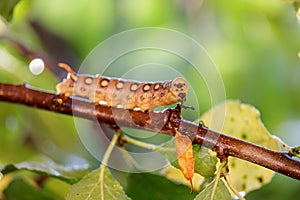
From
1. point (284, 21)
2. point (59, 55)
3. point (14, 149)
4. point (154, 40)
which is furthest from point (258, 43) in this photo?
point (14, 149)

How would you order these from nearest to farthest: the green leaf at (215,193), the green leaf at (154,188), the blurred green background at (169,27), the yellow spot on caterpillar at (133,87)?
the green leaf at (215,193) → the yellow spot on caterpillar at (133,87) → the green leaf at (154,188) → the blurred green background at (169,27)

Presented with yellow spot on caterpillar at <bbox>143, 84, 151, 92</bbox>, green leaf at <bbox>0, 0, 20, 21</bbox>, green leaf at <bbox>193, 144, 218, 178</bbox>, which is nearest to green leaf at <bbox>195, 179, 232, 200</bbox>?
green leaf at <bbox>193, 144, 218, 178</bbox>

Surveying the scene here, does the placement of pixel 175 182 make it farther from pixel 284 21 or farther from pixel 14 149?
pixel 284 21

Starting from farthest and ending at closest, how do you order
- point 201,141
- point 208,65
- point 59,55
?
point 59,55 → point 208,65 → point 201,141

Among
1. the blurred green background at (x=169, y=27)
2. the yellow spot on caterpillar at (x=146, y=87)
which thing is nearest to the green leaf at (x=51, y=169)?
the yellow spot on caterpillar at (x=146, y=87)

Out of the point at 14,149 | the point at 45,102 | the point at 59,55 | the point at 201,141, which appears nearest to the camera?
the point at 201,141

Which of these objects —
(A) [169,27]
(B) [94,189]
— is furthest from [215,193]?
(A) [169,27]

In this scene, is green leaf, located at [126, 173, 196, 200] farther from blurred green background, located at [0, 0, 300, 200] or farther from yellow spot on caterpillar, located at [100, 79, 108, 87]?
blurred green background, located at [0, 0, 300, 200]

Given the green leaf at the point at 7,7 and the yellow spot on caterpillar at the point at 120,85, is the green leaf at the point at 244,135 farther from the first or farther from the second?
the green leaf at the point at 7,7
